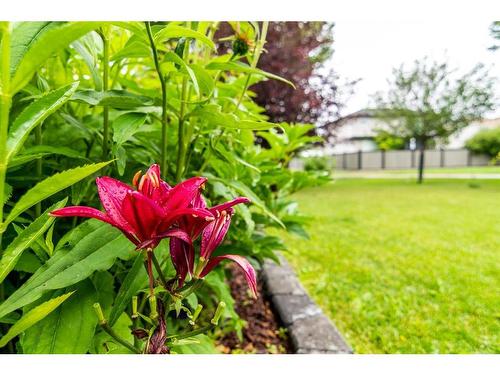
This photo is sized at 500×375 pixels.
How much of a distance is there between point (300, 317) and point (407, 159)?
19045 millimetres

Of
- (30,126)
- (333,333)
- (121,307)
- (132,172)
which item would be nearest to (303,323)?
(333,333)

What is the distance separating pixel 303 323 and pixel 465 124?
11649mm

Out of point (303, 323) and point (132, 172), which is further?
point (303, 323)

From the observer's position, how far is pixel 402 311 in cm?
186

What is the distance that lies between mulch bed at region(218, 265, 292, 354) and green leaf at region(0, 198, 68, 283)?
3.93 feet

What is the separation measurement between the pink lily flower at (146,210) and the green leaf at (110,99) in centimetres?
25

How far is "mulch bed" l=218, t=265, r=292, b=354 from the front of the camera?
1.53 m

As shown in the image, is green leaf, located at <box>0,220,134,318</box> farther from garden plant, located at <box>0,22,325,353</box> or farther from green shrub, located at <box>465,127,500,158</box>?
green shrub, located at <box>465,127,500,158</box>

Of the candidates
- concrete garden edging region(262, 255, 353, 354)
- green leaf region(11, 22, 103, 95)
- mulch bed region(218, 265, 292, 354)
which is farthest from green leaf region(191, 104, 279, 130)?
mulch bed region(218, 265, 292, 354)

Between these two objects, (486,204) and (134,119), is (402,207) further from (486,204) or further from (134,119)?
(134,119)

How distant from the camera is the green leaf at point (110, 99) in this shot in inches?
22.3

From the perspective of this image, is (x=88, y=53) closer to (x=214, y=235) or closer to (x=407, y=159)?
(x=214, y=235)

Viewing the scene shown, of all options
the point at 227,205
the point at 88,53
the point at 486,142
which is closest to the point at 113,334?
the point at 227,205

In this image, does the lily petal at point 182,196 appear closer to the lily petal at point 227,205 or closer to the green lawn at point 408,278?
the lily petal at point 227,205
